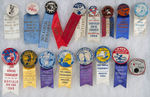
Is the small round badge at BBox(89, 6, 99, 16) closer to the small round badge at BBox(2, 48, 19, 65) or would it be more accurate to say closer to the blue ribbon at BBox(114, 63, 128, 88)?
the blue ribbon at BBox(114, 63, 128, 88)

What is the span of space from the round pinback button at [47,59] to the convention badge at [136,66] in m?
0.60

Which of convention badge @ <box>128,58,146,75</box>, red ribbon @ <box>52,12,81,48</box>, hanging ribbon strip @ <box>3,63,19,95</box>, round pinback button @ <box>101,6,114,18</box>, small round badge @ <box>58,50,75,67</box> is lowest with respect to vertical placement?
hanging ribbon strip @ <box>3,63,19,95</box>

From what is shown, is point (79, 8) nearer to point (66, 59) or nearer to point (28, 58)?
point (66, 59)

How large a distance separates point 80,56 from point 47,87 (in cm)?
37

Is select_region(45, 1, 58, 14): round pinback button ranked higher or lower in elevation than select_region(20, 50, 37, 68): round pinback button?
higher

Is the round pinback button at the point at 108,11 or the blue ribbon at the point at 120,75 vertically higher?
the round pinback button at the point at 108,11

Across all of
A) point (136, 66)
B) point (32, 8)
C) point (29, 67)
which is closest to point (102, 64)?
point (136, 66)

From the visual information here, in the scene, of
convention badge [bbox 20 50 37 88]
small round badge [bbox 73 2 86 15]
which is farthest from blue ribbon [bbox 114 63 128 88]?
convention badge [bbox 20 50 37 88]

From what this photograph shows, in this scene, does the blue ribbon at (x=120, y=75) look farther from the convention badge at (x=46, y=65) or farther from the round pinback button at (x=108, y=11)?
the convention badge at (x=46, y=65)

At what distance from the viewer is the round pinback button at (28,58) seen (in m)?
1.50

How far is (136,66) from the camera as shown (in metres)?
1.49

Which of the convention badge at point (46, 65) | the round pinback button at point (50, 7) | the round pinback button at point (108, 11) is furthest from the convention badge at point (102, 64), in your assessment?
the round pinback button at point (50, 7)

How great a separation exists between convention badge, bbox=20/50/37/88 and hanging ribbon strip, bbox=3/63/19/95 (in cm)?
7

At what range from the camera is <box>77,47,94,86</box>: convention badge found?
150 cm
